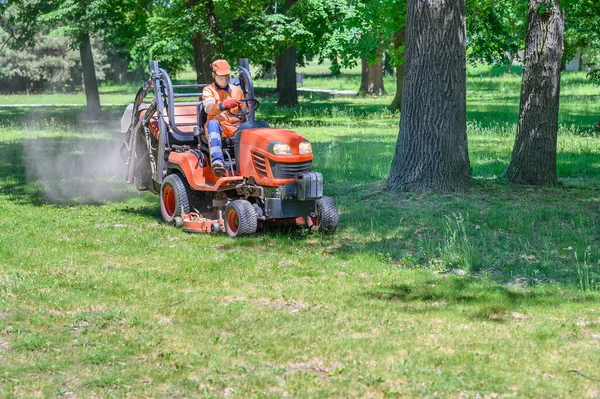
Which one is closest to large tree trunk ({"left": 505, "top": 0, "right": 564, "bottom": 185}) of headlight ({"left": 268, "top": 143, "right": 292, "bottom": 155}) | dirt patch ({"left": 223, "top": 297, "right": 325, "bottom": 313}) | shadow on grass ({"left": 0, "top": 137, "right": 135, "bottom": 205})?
headlight ({"left": 268, "top": 143, "right": 292, "bottom": 155})

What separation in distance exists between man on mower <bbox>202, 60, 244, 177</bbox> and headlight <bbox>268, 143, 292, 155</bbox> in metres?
0.69

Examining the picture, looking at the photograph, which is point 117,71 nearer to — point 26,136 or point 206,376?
point 26,136

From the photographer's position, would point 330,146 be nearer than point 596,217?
No

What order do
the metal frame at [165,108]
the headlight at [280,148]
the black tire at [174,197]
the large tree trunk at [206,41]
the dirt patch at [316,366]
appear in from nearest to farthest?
1. the dirt patch at [316,366]
2. the headlight at [280,148]
3. the black tire at [174,197]
4. the metal frame at [165,108]
5. the large tree trunk at [206,41]

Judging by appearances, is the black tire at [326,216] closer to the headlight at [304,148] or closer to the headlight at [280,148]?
the headlight at [304,148]

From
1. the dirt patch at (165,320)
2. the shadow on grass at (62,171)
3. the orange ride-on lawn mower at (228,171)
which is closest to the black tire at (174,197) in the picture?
the orange ride-on lawn mower at (228,171)

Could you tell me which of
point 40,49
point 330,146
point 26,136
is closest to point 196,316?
point 330,146

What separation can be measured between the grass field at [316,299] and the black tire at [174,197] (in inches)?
11.5

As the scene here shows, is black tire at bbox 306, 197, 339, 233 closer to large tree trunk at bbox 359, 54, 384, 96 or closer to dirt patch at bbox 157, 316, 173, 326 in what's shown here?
dirt patch at bbox 157, 316, 173, 326

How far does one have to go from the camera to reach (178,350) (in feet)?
19.9

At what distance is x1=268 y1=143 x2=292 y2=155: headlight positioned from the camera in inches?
378

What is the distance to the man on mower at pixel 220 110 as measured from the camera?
998 centimetres

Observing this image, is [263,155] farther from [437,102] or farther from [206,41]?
[206,41]

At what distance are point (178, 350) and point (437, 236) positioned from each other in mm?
4337
